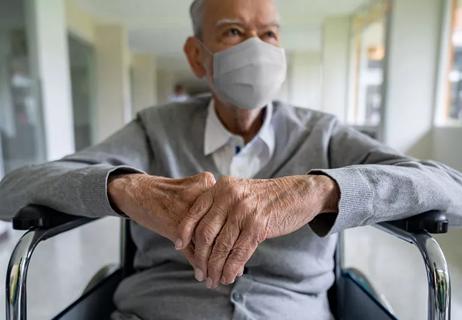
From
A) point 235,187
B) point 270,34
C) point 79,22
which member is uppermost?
point 79,22

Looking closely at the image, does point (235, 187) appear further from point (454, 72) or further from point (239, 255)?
point (454, 72)

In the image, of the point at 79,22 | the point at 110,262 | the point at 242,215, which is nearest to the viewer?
the point at 242,215

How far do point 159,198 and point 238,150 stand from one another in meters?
0.34

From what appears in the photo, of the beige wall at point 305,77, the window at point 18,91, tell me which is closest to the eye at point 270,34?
the window at point 18,91

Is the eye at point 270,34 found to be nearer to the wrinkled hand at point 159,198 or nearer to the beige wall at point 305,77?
the wrinkled hand at point 159,198

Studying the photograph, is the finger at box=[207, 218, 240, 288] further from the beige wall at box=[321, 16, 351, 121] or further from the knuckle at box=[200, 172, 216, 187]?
the beige wall at box=[321, 16, 351, 121]

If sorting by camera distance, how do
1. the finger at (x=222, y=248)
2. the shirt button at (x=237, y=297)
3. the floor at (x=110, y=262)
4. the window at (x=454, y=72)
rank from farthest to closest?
the window at (x=454, y=72)
the floor at (x=110, y=262)
the shirt button at (x=237, y=297)
the finger at (x=222, y=248)

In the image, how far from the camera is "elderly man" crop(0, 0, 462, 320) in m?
0.57

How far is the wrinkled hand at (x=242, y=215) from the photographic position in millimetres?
546

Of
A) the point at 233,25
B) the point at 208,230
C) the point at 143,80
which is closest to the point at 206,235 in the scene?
the point at 208,230

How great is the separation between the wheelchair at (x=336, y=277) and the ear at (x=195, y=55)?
0.49 meters

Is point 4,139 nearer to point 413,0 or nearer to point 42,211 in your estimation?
point 42,211

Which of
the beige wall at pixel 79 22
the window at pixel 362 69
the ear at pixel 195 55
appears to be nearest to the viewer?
the ear at pixel 195 55

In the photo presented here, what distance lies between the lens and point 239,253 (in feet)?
1.82
